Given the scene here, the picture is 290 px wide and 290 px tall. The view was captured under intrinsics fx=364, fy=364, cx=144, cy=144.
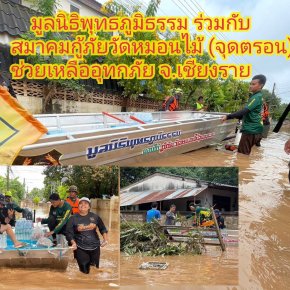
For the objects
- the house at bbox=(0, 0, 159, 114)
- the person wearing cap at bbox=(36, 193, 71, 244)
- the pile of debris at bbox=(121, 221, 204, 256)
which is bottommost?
the pile of debris at bbox=(121, 221, 204, 256)

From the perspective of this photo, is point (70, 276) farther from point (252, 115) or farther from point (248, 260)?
point (252, 115)

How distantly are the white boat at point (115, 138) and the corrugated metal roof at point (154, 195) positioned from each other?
97cm

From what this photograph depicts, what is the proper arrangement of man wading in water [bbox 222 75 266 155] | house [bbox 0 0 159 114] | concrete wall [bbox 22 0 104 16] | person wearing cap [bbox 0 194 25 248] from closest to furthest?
person wearing cap [bbox 0 194 25 248], man wading in water [bbox 222 75 266 155], house [bbox 0 0 159 114], concrete wall [bbox 22 0 104 16]

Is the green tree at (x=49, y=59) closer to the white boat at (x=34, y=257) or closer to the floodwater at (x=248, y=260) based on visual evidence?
the floodwater at (x=248, y=260)

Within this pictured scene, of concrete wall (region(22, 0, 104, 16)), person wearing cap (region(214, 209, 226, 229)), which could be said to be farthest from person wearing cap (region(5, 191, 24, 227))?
concrete wall (region(22, 0, 104, 16))

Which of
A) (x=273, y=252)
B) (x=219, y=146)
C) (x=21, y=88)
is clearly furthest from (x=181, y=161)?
(x=21, y=88)

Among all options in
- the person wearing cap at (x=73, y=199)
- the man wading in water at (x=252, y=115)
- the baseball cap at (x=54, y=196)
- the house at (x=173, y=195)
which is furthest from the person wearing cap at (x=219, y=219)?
the man wading in water at (x=252, y=115)

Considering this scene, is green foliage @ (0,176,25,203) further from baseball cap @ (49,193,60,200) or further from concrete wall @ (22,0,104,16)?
concrete wall @ (22,0,104,16)

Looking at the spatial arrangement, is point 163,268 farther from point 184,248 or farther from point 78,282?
point 78,282

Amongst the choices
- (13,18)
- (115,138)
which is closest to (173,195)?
(115,138)

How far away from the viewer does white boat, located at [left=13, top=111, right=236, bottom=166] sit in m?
3.16

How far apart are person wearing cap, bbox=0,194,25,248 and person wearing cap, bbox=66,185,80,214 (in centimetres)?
34

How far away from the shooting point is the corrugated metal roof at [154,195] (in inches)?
73.6

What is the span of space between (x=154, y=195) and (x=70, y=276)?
683 millimetres
